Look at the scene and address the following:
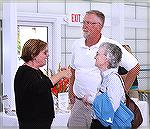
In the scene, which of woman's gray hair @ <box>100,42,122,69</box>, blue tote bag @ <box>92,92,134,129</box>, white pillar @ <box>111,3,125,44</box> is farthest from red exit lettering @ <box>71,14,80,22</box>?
blue tote bag @ <box>92,92,134,129</box>

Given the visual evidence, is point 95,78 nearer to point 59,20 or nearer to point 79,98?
point 79,98

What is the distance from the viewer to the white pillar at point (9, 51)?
153 centimetres

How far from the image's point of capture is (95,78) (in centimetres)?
122

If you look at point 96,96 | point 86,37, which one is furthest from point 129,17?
point 96,96

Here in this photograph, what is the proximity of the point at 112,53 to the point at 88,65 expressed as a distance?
0.12 m

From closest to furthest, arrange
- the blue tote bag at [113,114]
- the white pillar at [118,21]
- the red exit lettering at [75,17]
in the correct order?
the blue tote bag at [113,114] < the white pillar at [118,21] < the red exit lettering at [75,17]

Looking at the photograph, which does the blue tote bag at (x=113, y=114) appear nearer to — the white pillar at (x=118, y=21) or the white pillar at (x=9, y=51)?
the white pillar at (x=118, y=21)

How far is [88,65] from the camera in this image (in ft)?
4.00

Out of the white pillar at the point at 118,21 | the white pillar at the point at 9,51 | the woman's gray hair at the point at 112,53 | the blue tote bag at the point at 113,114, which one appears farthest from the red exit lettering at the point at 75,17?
the blue tote bag at the point at 113,114

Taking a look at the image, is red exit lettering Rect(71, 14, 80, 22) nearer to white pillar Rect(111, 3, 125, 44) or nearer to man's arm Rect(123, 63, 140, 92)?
white pillar Rect(111, 3, 125, 44)

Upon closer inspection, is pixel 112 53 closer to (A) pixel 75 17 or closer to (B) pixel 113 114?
(B) pixel 113 114

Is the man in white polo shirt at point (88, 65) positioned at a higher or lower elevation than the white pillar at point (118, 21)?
lower

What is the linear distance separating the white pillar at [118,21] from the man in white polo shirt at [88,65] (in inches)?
9.4

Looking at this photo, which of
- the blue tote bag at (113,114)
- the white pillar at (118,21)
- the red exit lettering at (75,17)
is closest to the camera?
the blue tote bag at (113,114)
